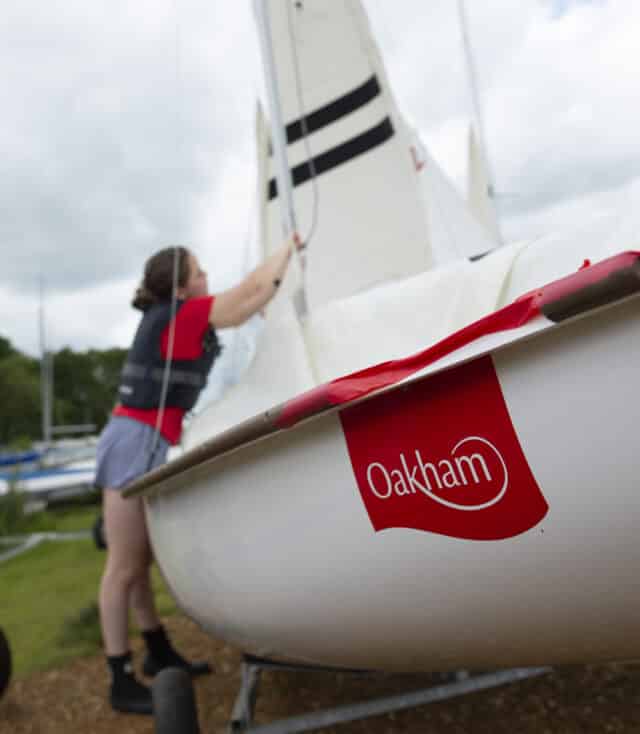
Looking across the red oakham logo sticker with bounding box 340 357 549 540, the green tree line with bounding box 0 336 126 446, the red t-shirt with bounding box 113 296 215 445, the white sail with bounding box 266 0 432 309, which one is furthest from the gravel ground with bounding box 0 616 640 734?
the green tree line with bounding box 0 336 126 446

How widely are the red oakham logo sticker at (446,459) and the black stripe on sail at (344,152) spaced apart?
214cm

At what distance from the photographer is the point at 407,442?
35.7 inches

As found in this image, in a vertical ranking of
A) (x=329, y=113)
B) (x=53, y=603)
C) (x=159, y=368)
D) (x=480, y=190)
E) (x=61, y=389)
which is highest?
(x=61, y=389)

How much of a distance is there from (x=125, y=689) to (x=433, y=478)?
52.1 inches

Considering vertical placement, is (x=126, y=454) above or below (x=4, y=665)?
above

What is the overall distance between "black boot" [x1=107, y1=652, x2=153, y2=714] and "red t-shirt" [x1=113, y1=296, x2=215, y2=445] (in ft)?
2.04

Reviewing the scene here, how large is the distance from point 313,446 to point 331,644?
0.40 metres

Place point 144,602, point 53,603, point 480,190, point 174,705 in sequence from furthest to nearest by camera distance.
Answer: point 480,190
point 53,603
point 144,602
point 174,705

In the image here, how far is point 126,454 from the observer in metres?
1.73

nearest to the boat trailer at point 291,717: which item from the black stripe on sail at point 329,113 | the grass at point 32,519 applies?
the black stripe on sail at point 329,113

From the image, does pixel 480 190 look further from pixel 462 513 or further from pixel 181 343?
pixel 462 513

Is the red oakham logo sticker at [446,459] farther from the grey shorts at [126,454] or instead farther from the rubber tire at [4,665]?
the rubber tire at [4,665]

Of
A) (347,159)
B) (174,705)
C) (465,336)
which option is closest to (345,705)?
(174,705)

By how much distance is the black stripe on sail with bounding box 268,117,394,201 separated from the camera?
288 centimetres
